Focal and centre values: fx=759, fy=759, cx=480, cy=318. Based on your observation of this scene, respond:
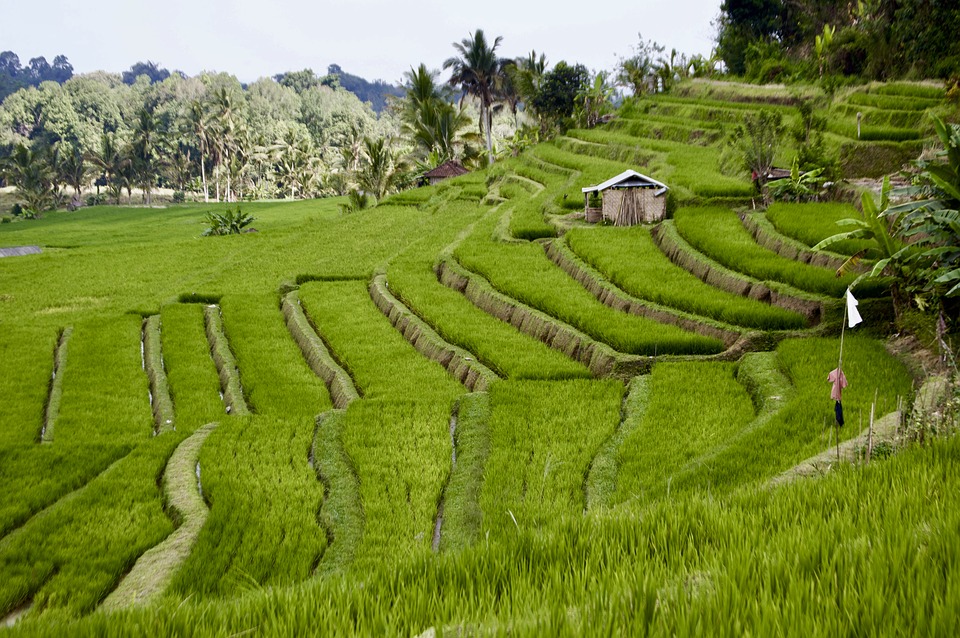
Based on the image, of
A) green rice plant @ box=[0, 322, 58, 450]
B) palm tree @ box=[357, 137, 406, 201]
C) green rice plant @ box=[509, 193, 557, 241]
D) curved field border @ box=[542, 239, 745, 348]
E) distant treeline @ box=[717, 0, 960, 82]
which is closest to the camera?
green rice plant @ box=[0, 322, 58, 450]

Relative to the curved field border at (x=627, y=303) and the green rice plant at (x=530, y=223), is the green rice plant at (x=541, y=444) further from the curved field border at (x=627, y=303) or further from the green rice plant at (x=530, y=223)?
the green rice plant at (x=530, y=223)

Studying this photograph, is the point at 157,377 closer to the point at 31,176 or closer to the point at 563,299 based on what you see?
the point at 563,299

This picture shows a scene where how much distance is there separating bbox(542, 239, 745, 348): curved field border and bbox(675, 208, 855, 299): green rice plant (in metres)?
1.51

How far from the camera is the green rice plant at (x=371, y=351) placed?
1002 cm

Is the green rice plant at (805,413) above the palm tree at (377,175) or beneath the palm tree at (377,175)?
beneath

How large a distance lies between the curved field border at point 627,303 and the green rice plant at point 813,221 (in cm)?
284

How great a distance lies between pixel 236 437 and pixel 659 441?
457cm

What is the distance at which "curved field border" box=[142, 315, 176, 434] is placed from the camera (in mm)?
9893

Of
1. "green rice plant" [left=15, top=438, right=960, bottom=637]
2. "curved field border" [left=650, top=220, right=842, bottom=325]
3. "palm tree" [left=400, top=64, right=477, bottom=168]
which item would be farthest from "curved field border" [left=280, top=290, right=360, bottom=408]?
"palm tree" [left=400, top=64, right=477, bottom=168]

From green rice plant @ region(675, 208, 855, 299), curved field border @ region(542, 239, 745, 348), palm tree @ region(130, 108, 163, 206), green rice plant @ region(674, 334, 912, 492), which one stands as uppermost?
palm tree @ region(130, 108, 163, 206)

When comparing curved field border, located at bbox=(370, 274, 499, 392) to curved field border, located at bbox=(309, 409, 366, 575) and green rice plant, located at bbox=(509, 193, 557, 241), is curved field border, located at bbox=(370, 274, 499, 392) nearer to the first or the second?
curved field border, located at bbox=(309, 409, 366, 575)

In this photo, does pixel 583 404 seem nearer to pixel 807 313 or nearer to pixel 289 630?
pixel 807 313

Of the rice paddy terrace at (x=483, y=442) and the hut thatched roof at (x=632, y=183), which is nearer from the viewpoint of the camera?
the rice paddy terrace at (x=483, y=442)

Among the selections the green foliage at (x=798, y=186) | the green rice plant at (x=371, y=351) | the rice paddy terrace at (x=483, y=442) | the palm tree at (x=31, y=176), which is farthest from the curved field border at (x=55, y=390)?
the palm tree at (x=31, y=176)
